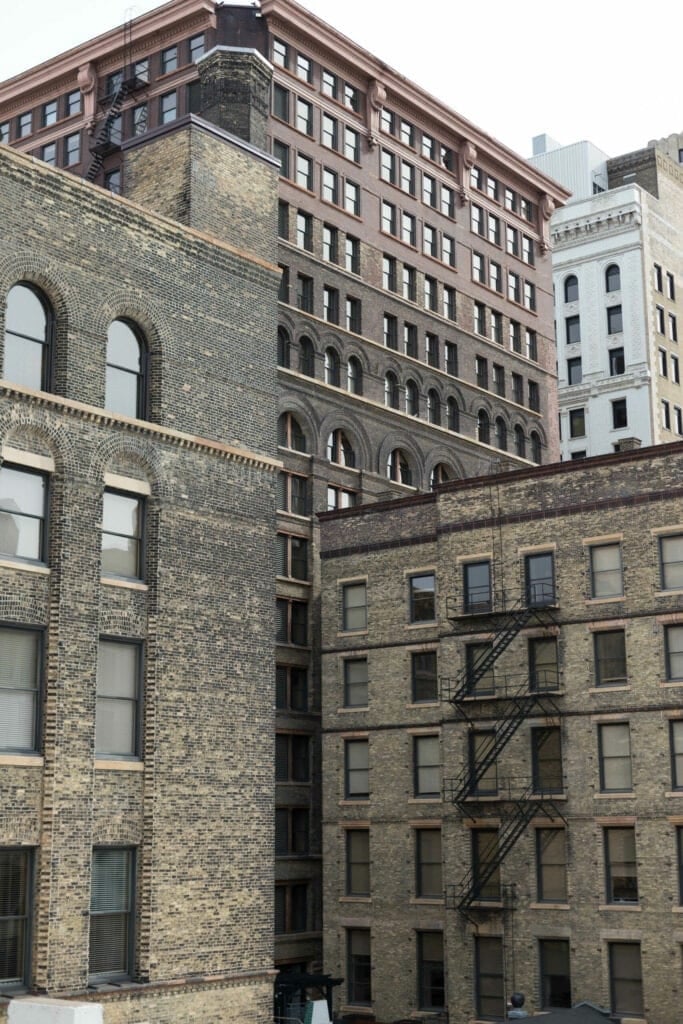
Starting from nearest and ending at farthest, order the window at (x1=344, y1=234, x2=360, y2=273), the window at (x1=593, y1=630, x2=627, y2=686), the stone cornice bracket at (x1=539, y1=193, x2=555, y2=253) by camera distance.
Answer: the window at (x1=593, y1=630, x2=627, y2=686) → the window at (x1=344, y1=234, x2=360, y2=273) → the stone cornice bracket at (x1=539, y1=193, x2=555, y2=253)

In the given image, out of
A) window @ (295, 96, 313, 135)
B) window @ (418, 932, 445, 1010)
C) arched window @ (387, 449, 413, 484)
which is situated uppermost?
window @ (295, 96, 313, 135)

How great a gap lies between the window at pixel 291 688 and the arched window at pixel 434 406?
15.1m

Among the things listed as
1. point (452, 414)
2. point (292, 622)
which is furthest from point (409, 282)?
point (292, 622)

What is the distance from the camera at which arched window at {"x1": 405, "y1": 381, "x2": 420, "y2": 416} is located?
64562 mm

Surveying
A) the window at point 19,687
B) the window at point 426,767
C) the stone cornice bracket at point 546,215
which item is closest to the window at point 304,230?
the stone cornice bracket at point 546,215

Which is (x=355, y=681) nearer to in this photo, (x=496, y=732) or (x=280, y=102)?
(x=496, y=732)

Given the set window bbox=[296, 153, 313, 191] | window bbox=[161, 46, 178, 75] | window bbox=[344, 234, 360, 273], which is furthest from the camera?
window bbox=[344, 234, 360, 273]

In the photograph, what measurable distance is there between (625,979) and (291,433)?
2561 cm

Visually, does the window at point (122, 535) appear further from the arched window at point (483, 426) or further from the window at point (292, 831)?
the arched window at point (483, 426)

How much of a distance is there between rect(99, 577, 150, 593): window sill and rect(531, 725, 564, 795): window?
65.2ft

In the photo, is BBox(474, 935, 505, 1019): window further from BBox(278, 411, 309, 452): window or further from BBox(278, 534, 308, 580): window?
BBox(278, 411, 309, 452): window

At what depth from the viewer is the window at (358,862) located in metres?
49.3

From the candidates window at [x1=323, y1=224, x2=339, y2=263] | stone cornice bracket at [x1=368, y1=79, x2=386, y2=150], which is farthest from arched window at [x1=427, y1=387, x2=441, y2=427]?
stone cornice bracket at [x1=368, y1=79, x2=386, y2=150]

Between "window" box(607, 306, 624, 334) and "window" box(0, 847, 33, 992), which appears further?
"window" box(607, 306, 624, 334)
